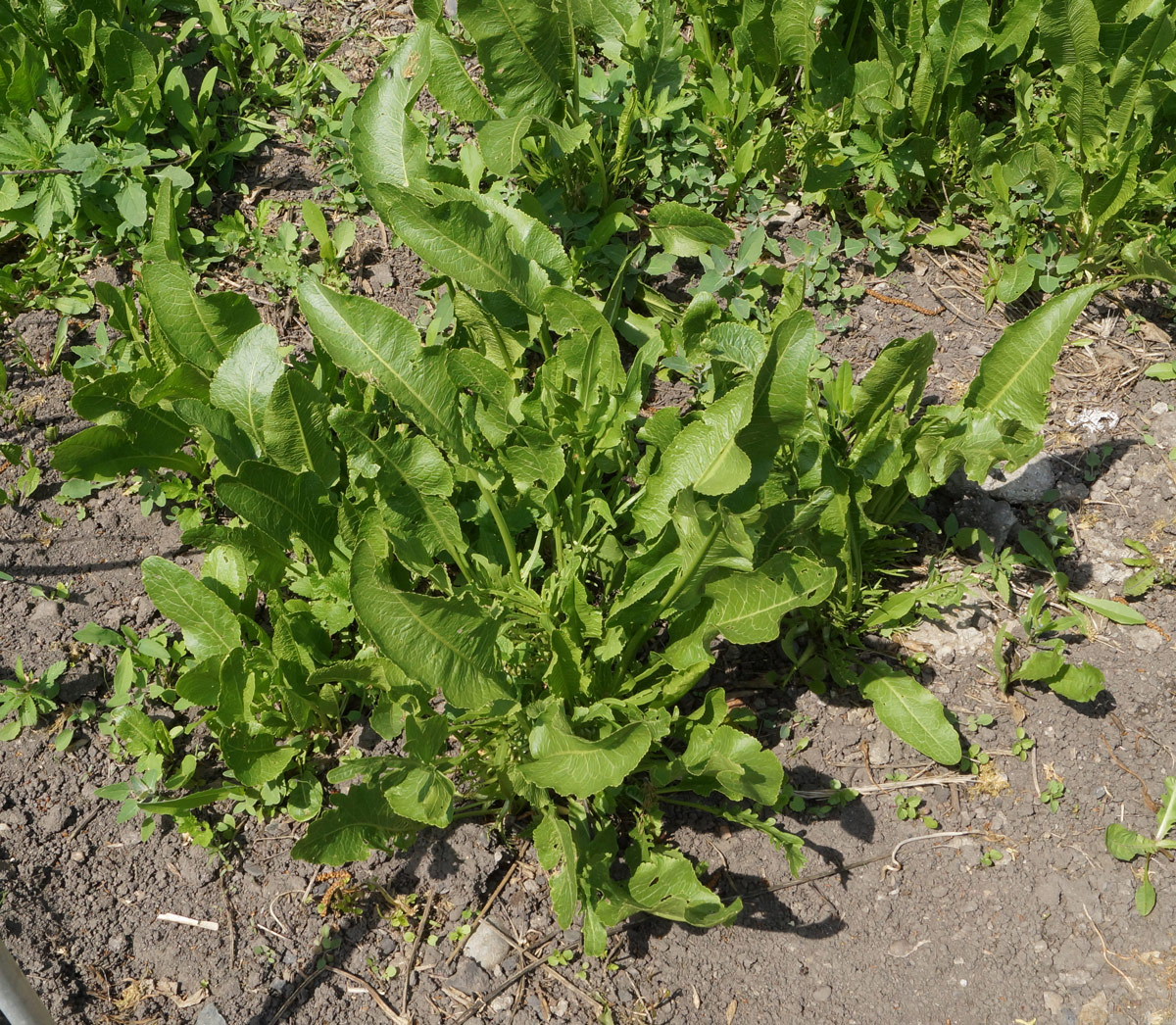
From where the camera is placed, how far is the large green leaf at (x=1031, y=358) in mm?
2240

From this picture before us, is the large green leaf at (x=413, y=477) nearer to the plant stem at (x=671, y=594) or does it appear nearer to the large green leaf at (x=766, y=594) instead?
the plant stem at (x=671, y=594)

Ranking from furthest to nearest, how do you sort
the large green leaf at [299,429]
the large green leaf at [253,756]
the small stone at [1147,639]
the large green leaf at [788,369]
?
the small stone at [1147,639], the large green leaf at [299,429], the large green leaf at [253,756], the large green leaf at [788,369]

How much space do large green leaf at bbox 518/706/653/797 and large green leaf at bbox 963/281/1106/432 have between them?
3.44 ft

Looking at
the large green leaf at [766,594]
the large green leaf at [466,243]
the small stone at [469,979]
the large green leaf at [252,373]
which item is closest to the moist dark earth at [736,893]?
the small stone at [469,979]

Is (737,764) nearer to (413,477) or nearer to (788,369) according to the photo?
(788,369)

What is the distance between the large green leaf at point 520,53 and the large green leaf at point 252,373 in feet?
2.92

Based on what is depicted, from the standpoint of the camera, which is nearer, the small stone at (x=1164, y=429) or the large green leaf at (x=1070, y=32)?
the small stone at (x=1164, y=429)

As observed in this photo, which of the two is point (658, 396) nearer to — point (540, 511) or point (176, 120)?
point (540, 511)

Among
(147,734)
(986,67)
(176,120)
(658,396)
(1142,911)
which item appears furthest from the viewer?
(176,120)

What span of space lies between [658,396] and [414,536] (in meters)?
0.87

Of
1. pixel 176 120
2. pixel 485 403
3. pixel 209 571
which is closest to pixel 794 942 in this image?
pixel 485 403

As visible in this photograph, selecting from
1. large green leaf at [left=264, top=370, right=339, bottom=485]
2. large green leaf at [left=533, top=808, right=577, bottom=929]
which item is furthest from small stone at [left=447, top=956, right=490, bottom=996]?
large green leaf at [left=264, top=370, right=339, bottom=485]

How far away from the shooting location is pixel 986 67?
3051 mm

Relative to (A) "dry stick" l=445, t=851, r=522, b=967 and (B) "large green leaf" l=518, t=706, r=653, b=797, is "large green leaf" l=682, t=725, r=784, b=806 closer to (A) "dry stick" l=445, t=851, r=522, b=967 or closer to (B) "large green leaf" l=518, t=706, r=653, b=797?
(B) "large green leaf" l=518, t=706, r=653, b=797
